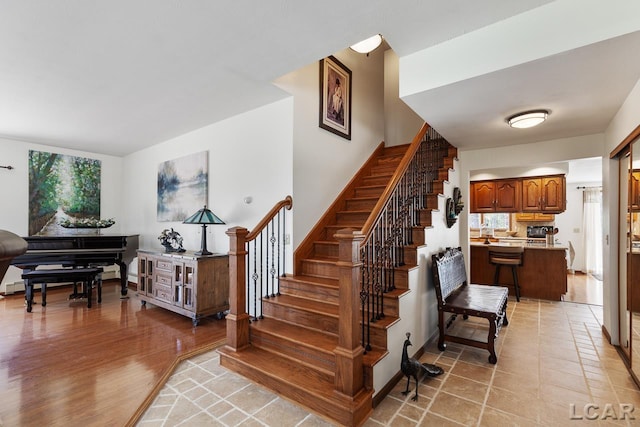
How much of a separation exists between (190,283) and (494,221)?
320 inches

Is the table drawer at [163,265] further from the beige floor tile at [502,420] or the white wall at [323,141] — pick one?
the beige floor tile at [502,420]

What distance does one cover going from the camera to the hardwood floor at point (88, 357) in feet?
6.95

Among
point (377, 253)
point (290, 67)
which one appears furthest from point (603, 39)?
point (290, 67)

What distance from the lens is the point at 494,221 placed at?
27.8 ft

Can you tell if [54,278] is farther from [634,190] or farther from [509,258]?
[509,258]

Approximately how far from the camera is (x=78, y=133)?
4.87 m

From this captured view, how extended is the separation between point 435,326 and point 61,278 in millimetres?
5309

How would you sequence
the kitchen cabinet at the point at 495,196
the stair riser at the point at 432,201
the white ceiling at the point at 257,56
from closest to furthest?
the white ceiling at the point at 257,56 < the stair riser at the point at 432,201 < the kitchen cabinet at the point at 495,196

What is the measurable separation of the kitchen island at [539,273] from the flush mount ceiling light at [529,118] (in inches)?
121

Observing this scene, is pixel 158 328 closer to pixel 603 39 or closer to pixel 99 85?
pixel 99 85

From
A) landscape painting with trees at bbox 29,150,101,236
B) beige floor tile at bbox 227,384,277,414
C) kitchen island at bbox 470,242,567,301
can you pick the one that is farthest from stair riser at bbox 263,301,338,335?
landscape painting with trees at bbox 29,150,101,236

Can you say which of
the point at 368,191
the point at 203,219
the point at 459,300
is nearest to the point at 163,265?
the point at 203,219

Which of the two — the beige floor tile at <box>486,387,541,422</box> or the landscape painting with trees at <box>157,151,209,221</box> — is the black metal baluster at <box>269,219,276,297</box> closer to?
the landscape painting with trees at <box>157,151,209,221</box>

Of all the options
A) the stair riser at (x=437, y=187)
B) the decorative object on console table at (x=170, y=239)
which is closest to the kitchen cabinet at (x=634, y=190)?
the stair riser at (x=437, y=187)
